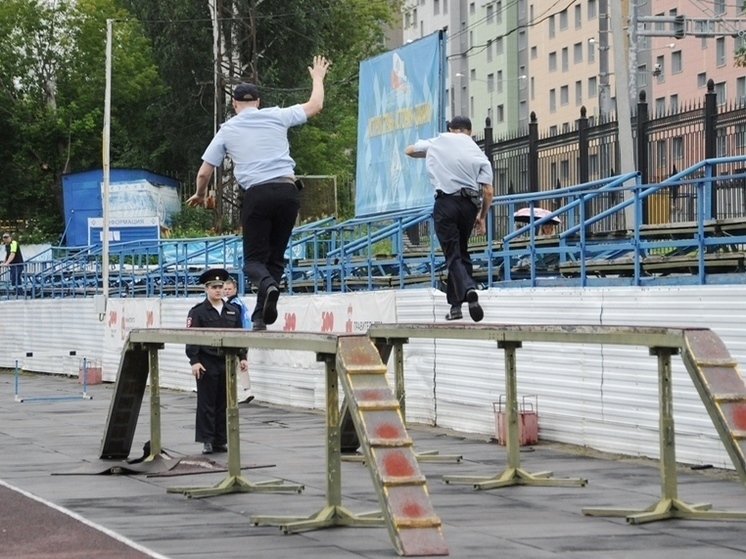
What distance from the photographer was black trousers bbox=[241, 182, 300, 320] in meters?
11.7

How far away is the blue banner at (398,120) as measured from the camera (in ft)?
79.7

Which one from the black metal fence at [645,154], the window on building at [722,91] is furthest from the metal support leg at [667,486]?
the window on building at [722,91]

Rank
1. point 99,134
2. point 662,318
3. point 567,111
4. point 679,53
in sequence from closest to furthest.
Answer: point 662,318, point 99,134, point 679,53, point 567,111

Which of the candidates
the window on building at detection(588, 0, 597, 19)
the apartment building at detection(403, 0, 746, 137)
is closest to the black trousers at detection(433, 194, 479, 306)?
the apartment building at detection(403, 0, 746, 137)

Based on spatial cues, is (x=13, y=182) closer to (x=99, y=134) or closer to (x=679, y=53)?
(x=99, y=134)

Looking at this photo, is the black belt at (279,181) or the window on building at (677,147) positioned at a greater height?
the window on building at (677,147)

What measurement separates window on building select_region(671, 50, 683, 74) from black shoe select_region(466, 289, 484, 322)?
192 ft

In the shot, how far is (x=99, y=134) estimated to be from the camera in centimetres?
6550

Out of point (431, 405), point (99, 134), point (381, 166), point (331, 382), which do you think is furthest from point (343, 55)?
point (331, 382)

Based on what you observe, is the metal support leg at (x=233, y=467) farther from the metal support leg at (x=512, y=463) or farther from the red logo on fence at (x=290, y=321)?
the red logo on fence at (x=290, y=321)

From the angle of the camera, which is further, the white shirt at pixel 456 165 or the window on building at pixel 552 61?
the window on building at pixel 552 61

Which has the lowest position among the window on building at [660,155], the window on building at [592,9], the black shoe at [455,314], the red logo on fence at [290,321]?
the red logo on fence at [290,321]

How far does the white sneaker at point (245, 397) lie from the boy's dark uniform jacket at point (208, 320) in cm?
843

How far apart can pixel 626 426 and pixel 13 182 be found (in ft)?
179
